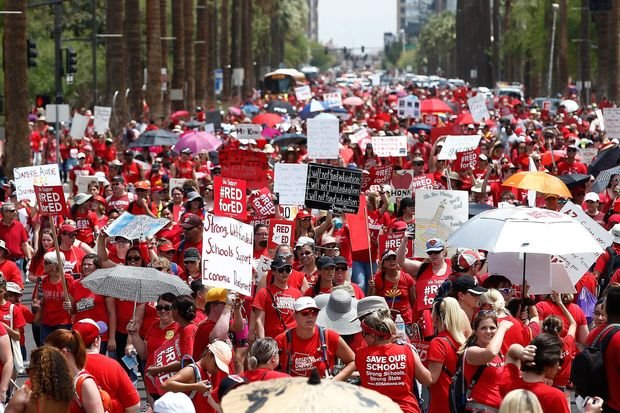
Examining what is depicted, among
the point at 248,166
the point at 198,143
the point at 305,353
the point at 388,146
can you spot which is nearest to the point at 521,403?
the point at 305,353

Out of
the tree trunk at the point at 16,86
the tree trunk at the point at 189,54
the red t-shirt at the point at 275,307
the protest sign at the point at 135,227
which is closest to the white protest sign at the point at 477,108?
the tree trunk at the point at 16,86

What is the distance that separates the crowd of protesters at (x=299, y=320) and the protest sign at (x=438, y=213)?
0.20 metres

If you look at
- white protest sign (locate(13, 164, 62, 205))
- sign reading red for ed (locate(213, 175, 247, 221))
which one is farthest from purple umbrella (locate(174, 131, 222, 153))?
sign reading red for ed (locate(213, 175, 247, 221))

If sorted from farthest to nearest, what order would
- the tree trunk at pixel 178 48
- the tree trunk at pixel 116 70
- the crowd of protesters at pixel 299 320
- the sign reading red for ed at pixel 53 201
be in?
the tree trunk at pixel 178 48 → the tree trunk at pixel 116 70 → the sign reading red for ed at pixel 53 201 → the crowd of protesters at pixel 299 320

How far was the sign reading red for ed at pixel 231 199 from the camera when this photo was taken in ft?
41.7

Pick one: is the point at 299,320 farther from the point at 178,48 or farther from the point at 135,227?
the point at 178,48

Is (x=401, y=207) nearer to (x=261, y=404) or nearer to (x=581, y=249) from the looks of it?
(x=581, y=249)

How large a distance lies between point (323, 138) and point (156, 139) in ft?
23.0

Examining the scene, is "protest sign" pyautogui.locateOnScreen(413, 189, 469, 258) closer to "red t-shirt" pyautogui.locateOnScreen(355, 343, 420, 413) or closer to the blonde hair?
"red t-shirt" pyautogui.locateOnScreen(355, 343, 420, 413)

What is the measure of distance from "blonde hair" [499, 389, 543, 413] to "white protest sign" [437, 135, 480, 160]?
46.5 feet

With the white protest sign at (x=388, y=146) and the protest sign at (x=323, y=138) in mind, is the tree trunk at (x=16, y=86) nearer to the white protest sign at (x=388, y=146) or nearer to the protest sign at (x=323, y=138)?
the protest sign at (x=323, y=138)

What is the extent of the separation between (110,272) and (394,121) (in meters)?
25.3

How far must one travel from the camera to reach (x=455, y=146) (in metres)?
21.0

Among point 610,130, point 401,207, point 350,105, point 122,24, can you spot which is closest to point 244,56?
point 350,105
